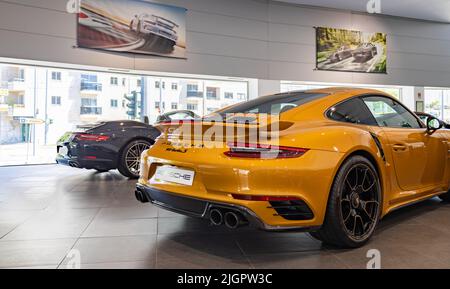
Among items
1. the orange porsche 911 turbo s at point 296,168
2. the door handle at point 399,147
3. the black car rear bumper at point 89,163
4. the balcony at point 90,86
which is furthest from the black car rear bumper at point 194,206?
the balcony at point 90,86

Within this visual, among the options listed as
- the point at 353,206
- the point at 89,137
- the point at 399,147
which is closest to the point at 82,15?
the point at 89,137

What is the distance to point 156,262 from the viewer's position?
2074 mm

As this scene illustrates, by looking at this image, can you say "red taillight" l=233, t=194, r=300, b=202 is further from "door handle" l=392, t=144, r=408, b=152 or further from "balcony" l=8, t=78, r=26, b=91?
"balcony" l=8, t=78, r=26, b=91

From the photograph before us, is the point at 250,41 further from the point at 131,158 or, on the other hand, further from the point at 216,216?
the point at 216,216

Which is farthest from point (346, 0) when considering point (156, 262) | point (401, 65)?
point (156, 262)

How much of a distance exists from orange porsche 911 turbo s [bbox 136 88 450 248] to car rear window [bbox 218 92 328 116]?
0.04 feet

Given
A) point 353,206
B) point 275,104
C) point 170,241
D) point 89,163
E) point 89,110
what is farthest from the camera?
point 89,110

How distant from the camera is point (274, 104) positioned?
280 centimetres

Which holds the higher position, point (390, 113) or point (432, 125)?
point (390, 113)

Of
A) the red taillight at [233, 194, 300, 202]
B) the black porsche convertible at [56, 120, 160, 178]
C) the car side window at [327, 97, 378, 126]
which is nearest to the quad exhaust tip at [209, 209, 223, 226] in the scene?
the red taillight at [233, 194, 300, 202]

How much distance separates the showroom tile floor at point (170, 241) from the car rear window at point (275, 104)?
0.98 meters

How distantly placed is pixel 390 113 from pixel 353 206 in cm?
127

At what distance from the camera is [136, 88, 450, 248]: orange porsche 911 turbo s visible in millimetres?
1953

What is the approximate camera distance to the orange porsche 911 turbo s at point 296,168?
6.41 ft
